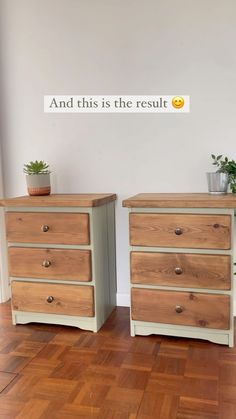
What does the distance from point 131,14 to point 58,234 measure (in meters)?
1.40

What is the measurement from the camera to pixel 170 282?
2023mm

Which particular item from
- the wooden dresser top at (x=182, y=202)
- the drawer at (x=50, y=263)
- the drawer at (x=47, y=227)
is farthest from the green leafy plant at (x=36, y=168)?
the wooden dresser top at (x=182, y=202)

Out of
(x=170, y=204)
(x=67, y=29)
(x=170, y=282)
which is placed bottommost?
(x=170, y=282)

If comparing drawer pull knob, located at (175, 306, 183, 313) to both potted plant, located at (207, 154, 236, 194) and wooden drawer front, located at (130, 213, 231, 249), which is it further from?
potted plant, located at (207, 154, 236, 194)

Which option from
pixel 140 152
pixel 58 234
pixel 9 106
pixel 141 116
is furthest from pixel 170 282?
pixel 9 106

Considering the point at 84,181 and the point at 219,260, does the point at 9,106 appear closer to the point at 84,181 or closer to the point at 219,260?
the point at 84,181

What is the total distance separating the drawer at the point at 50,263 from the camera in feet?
7.01

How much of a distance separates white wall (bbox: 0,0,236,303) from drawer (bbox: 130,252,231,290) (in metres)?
0.48

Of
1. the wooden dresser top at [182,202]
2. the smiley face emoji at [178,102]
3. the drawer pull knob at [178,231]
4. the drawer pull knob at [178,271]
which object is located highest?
the smiley face emoji at [178,102]

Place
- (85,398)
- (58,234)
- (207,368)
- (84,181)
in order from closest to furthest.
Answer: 1. (85,398)
2. (207,368)
3. (58,234)
4. (84,181)

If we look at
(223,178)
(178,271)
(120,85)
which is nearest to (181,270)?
(178,271)

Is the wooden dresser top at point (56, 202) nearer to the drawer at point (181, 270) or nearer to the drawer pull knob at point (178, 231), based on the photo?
the drawer at point (181, 270)

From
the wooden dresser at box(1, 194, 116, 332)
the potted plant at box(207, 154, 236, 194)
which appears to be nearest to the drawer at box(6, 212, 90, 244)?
the wooden dresser at box(1, 194, 116, 332)

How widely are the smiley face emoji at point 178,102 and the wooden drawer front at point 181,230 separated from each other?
0.74m
